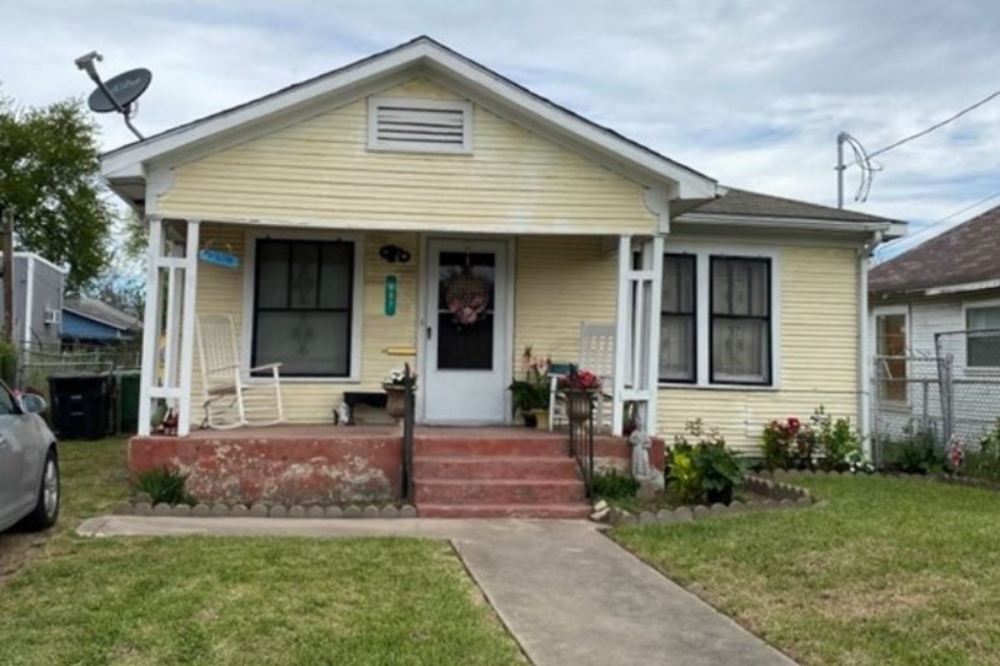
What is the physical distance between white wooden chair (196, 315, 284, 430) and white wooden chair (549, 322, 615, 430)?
121 inches

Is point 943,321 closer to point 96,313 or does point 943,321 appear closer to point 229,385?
point 229,385

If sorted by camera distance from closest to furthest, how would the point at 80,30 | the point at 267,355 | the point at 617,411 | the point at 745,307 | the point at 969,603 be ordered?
the point at 969,603 < the point at 617,411 < the point at 267,355 < the point at 745,307 < the point at 80,30

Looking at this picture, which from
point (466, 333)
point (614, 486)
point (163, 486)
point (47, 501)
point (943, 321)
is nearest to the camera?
point (47, 501)

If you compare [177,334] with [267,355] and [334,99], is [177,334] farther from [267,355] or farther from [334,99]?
[334,99]

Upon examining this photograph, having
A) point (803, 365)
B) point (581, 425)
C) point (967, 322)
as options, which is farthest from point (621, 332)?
point (967, 322)

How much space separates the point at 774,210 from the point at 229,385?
7062mm

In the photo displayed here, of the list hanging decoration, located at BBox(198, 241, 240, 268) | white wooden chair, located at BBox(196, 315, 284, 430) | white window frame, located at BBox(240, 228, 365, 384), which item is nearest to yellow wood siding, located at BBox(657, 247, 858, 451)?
white window frame, located at BBox(240, 228, 365, 384)

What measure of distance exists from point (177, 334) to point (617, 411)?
15.4ft

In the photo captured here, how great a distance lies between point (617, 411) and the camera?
889cm

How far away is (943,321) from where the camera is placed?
14.8 m

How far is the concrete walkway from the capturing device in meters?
4.18

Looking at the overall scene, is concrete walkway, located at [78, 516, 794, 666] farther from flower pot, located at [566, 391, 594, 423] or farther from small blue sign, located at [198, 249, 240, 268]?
small blue sign, located at [198, 249, 240, 268]

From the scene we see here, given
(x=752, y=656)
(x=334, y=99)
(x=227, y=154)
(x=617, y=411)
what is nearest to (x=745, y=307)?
(x=617, y=411)

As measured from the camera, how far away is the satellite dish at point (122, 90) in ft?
32.0
